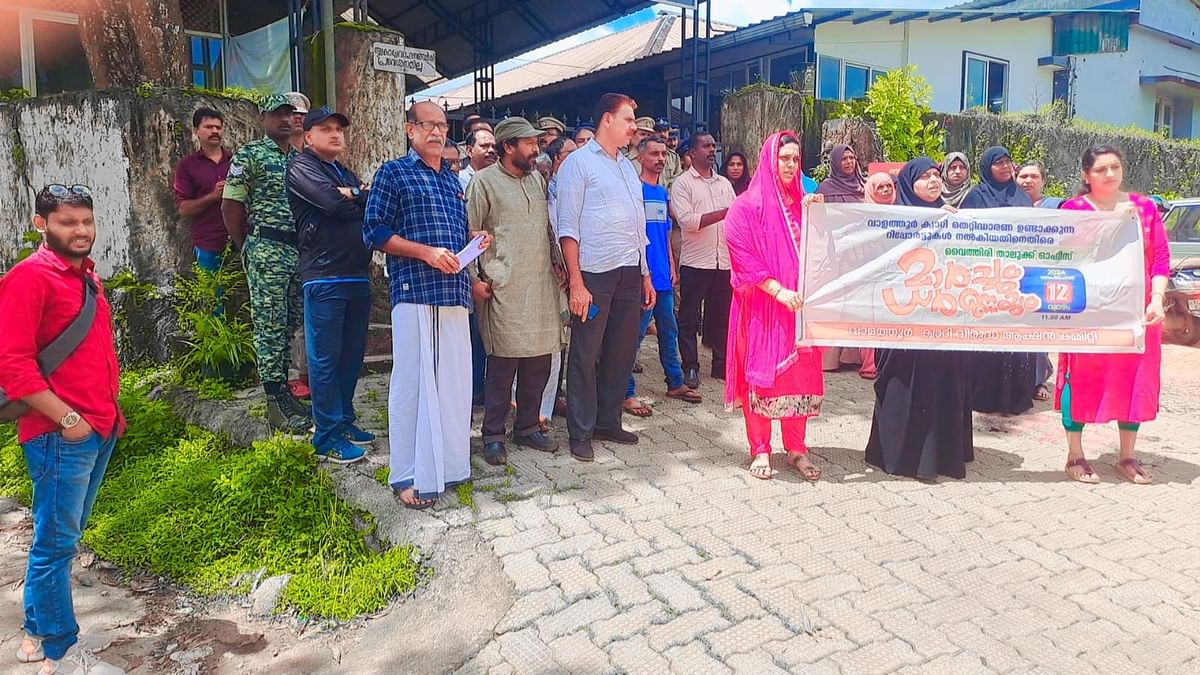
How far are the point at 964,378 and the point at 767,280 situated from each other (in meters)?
1.21

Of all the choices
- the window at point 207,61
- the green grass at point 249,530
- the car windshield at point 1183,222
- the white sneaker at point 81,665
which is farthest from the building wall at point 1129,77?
the white sneaker at point 81,665

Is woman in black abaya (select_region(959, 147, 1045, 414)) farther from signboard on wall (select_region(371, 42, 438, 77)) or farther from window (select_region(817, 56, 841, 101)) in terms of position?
window (select_region(817, 56, 841, 101))

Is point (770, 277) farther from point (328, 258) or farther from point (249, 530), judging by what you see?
point (249, 530)

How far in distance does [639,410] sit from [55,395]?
3.46 m

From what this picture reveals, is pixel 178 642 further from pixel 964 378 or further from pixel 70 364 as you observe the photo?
pixel 964 378

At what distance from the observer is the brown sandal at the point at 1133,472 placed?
446 centimetres

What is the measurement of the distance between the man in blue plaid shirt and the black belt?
109cm

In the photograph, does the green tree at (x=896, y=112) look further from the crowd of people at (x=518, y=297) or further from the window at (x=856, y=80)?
the window at (x=856, y=80)

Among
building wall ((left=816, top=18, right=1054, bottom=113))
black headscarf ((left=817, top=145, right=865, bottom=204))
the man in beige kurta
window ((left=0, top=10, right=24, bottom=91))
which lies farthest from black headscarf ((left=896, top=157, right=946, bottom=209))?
building wall ((left=816, top=18, right=1054, bottom=113))

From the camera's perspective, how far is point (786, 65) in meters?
15.9

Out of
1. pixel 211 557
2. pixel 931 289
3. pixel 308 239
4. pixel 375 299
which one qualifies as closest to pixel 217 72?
pixel 375 299

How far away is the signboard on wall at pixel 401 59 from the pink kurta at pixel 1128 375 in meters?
4.60

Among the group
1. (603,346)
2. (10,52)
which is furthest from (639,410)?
(10,52)

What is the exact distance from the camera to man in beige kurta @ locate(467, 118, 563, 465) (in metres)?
4.29
